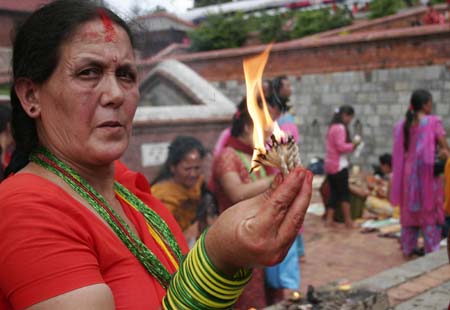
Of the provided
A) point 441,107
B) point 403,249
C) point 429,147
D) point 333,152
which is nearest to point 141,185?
point 429,147

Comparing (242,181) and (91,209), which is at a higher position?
(91,209)

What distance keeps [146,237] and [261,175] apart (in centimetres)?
216

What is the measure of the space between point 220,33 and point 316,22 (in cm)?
300

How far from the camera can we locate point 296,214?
3.50 ft

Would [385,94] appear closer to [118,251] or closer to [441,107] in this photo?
[441,107]

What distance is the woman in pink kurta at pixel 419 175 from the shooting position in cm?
588

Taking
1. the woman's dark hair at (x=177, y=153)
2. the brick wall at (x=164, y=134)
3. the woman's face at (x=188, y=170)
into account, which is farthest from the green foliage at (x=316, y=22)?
the woman's face at (x=188, y=170)

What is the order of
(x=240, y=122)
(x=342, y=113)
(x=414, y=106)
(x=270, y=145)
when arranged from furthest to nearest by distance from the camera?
(x=342, y=113), (x=414, y=106), (x=240, y=122), (x=270, y=145)

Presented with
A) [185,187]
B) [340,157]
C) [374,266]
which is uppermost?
[185,187]

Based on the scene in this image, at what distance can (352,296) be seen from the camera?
3.47 metres

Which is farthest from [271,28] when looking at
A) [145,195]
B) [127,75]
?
[127,75]

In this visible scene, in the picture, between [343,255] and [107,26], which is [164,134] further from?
[107,26]

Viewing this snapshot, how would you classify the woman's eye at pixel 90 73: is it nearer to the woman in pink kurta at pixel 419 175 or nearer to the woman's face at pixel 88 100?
the woman's face at pixel 88 100

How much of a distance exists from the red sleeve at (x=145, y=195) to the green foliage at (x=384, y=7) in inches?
629
